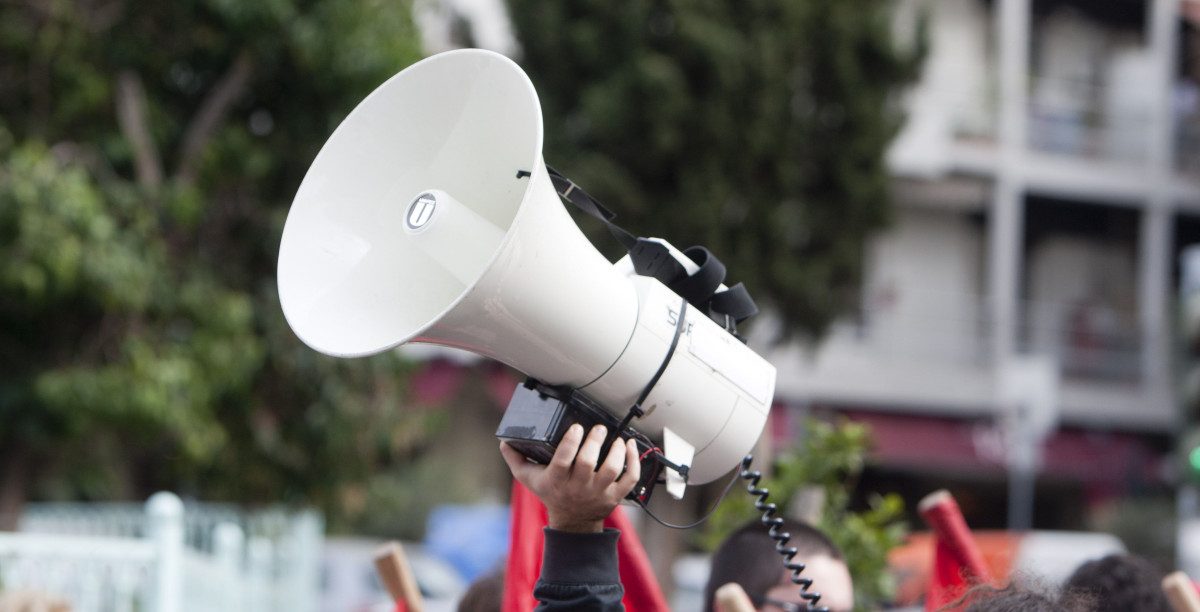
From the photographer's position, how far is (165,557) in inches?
190

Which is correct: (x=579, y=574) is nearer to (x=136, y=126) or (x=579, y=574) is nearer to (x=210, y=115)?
(x=136, y=126)

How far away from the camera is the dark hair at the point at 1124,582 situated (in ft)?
10.4

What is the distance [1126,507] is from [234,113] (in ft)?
43.5

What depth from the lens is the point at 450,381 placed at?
57.0 ft

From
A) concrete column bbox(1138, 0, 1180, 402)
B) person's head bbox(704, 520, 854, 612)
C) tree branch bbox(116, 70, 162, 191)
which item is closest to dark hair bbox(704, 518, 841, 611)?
person's head bbox(704, 520, 854, 612)

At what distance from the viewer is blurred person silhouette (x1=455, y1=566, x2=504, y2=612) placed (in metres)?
3.20

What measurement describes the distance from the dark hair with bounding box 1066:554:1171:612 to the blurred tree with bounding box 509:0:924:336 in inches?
262

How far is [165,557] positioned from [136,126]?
2.53 metres

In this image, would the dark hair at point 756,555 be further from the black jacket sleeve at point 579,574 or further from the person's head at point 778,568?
the black jacket sleeve at point 579,574

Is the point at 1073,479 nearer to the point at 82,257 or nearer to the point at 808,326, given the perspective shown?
the point at 808,326

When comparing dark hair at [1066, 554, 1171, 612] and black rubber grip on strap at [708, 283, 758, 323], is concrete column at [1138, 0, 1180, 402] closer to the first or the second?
dark hair at [1066, 554, 1171, 612]

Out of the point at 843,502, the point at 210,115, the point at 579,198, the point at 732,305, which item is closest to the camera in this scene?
the point at 579,198

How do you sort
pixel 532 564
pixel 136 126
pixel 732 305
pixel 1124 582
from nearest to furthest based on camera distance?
pixel 732 305 < pixel 532 564 < pixel 1124 582 < pixel 136 126

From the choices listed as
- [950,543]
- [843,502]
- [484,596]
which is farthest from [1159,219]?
[484,596]
